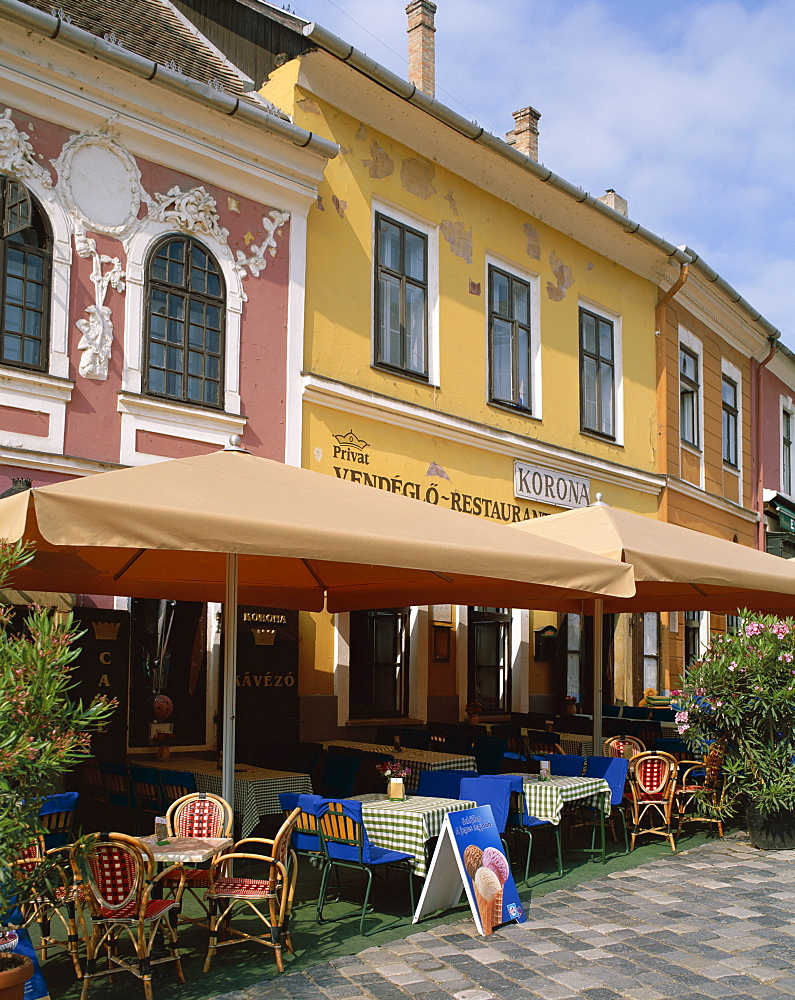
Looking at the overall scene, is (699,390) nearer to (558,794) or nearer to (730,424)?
(730,424)

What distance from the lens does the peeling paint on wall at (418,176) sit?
12.3 metres

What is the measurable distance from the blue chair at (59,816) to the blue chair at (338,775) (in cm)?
199

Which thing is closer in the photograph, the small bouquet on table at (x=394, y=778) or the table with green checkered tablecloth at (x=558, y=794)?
the small bouquet on table at (x=394, y=778)

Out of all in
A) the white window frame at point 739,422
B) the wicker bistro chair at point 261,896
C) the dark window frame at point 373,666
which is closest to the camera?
the wicker bistro chair at point 261,896

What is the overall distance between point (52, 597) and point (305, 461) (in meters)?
3.21

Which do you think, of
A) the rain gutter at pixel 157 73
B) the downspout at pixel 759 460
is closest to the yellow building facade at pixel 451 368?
the rain gutter at pixel 157 73

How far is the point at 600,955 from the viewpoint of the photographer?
5.54 metres

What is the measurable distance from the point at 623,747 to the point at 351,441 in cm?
419

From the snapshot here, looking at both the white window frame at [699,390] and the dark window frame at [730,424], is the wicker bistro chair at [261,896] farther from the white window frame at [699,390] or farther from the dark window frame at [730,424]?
the dark window frame at [730,424]

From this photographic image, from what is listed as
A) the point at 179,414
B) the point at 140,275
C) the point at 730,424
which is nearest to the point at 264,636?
the point at 179,414

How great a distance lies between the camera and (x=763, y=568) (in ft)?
30.8

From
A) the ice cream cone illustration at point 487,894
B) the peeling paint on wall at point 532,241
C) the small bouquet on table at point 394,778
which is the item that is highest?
the peeling paint on wall at point 532,241

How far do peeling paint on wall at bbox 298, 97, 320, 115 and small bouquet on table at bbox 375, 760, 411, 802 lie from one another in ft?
23.1

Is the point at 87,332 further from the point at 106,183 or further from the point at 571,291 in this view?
the point at 571,291
